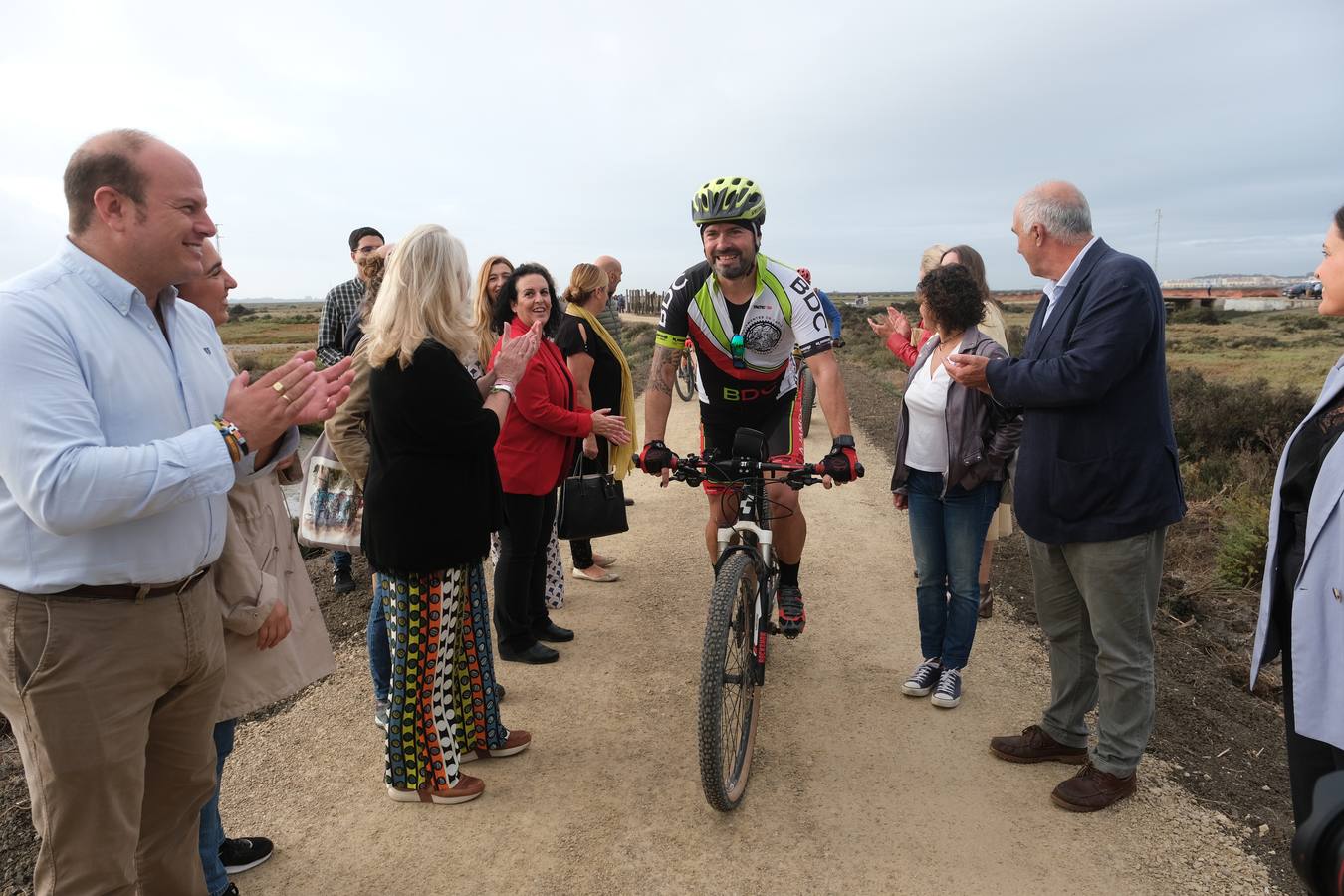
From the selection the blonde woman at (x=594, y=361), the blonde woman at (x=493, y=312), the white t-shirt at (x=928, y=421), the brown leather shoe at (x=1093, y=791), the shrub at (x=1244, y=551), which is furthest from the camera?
the shrub at (x=1244, y=551)

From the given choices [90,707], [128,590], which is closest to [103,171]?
[128,590]

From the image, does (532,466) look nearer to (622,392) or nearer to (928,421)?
(622,392)

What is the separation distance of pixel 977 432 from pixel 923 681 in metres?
1.34

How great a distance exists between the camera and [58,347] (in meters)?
1.78

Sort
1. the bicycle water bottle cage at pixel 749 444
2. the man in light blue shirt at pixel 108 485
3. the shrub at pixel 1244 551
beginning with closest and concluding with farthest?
the man in light blue shirt at pixel 108 485 < the bicycle water bottle cage at pixel 749 444 < the shrub at pixel 1244 551

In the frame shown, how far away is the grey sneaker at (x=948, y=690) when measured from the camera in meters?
4.07

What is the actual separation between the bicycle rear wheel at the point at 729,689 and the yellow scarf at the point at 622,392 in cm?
199

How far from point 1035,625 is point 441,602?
3766 mm

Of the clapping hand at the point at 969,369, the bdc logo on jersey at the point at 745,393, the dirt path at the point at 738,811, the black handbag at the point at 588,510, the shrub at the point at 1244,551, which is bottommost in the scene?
the dirt path at the point at 738,811

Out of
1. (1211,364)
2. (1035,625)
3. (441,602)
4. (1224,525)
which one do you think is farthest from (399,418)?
(1211,364)

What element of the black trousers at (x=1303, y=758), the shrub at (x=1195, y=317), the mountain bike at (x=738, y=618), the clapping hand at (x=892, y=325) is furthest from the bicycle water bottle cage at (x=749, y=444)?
the shrub at (x=1195, y=317)

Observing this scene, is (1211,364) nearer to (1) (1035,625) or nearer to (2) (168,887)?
(1) (1035,625)

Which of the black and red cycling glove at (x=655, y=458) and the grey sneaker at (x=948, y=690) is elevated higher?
the black and red cycling glove at (x=655, y=458)

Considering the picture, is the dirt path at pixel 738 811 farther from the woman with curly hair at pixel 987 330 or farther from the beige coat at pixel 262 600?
the beige coat at pixel 262 600
